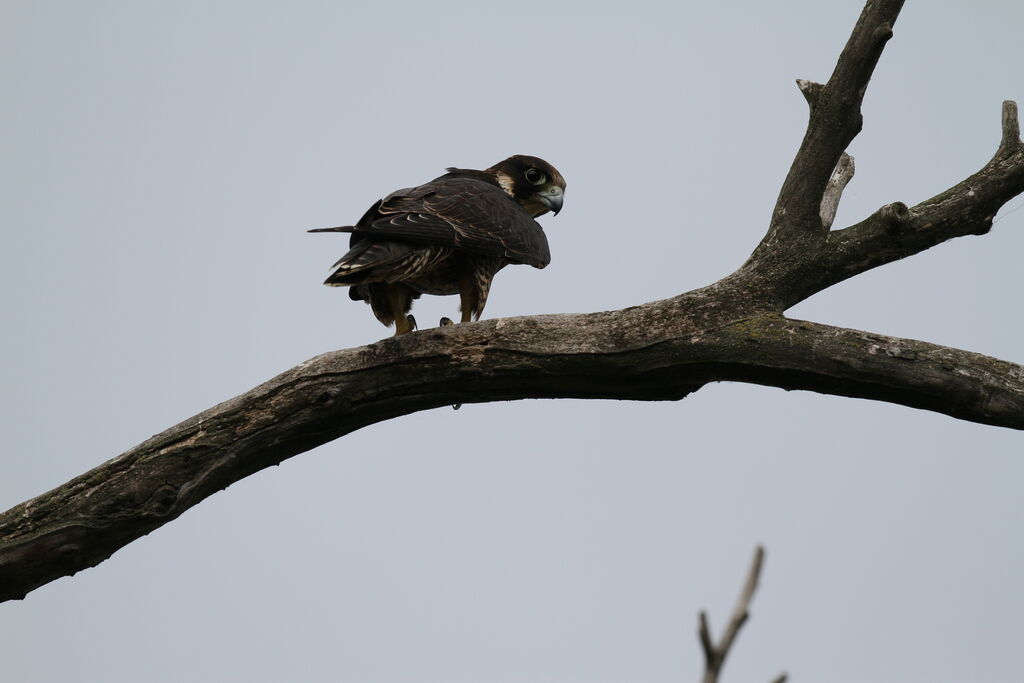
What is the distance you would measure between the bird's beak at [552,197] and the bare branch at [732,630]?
16.5ft

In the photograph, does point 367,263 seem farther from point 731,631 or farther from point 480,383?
point 731,631

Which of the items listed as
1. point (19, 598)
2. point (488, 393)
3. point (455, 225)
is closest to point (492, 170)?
point (455, 225)

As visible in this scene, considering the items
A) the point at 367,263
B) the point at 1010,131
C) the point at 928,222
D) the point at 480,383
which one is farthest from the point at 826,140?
the point at 367,263

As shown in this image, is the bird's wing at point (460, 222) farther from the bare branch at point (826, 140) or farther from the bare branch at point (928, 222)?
the bare branch at point (928, 222)

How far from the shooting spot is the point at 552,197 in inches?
241

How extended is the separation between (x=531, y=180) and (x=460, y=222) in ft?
6.15

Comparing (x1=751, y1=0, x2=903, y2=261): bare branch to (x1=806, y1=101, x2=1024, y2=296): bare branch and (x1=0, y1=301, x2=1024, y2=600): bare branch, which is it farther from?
(x1=0, y1=301, x2=1024, y2=600): bare branch

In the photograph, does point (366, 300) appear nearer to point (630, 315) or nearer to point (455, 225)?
point (455, 225)

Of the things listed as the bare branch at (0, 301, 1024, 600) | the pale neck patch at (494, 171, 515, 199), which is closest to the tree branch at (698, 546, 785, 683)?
the bare branch at (0, 301, 1024, 600)

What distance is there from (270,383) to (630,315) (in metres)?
1.22

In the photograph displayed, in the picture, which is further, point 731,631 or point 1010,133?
point 1010,133

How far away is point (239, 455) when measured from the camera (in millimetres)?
3311

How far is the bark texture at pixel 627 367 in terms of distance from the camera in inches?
126

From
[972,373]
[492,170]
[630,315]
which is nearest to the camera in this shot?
[972,373]
